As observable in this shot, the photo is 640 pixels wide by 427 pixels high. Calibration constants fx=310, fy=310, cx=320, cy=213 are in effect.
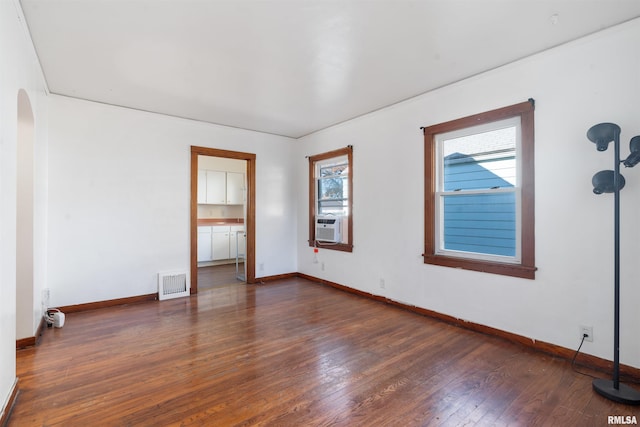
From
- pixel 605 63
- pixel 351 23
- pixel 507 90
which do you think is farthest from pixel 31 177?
pixel 605 63

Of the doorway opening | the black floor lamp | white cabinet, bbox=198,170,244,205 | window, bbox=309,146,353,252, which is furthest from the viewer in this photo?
white cabinet, bbox=198,170,244,205

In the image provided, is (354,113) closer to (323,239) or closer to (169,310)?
(323,239)

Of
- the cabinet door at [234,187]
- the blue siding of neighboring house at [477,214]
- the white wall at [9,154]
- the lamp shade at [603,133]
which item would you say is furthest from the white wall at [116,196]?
the lamp shade at [603,133]

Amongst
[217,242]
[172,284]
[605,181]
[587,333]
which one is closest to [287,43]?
[605,181]

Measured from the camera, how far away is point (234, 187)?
758cm

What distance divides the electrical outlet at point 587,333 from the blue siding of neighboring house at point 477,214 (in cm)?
79

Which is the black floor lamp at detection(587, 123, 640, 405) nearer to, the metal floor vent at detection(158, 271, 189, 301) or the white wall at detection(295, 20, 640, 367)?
the white wall at detection(295, 20, 640, 367)

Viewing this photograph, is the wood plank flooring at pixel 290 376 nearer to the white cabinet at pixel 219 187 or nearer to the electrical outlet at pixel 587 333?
the electrical outlet at pixel 587 333

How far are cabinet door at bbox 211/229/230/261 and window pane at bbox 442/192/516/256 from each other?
510cm

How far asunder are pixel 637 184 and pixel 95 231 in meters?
5.53

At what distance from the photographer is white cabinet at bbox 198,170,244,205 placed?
7125 mm

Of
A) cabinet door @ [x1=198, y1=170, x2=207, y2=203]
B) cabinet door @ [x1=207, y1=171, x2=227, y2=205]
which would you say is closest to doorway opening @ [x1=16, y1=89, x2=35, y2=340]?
cabinet door @ [x1=198, y1=170, x2=207, y2=203]

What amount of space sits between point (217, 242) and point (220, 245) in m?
0.10

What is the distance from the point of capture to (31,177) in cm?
284
